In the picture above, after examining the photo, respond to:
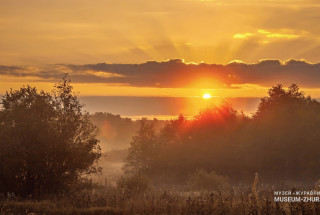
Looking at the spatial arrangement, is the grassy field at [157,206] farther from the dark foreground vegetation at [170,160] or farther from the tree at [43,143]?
the tree at [43,143]

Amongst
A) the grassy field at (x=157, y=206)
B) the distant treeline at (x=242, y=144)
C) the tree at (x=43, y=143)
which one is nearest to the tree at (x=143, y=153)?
the distant treeline at (x=242, y=144)

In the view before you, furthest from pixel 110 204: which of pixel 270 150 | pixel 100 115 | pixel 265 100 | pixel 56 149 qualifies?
pixel 100 115

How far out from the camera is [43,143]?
1061 inches

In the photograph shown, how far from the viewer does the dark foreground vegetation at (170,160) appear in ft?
69.4

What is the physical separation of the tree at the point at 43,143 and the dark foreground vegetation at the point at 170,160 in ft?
0.22

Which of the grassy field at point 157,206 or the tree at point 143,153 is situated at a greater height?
the tree at point 143,153

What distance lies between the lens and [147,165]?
6228 centimetres

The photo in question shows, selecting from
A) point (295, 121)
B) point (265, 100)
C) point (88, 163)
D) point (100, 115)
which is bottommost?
point (88, 163)

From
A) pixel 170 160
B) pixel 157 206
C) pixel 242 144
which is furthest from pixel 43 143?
pixel 242 144

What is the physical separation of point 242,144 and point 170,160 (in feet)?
34.1

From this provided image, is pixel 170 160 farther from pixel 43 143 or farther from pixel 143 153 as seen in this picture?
pixel 43 143

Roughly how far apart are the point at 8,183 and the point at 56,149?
143 inches

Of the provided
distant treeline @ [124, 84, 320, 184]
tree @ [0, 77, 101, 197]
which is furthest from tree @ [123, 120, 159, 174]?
tree @ [0, 77, 101, 197]

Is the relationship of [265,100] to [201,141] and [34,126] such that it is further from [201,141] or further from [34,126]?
[34,126]
